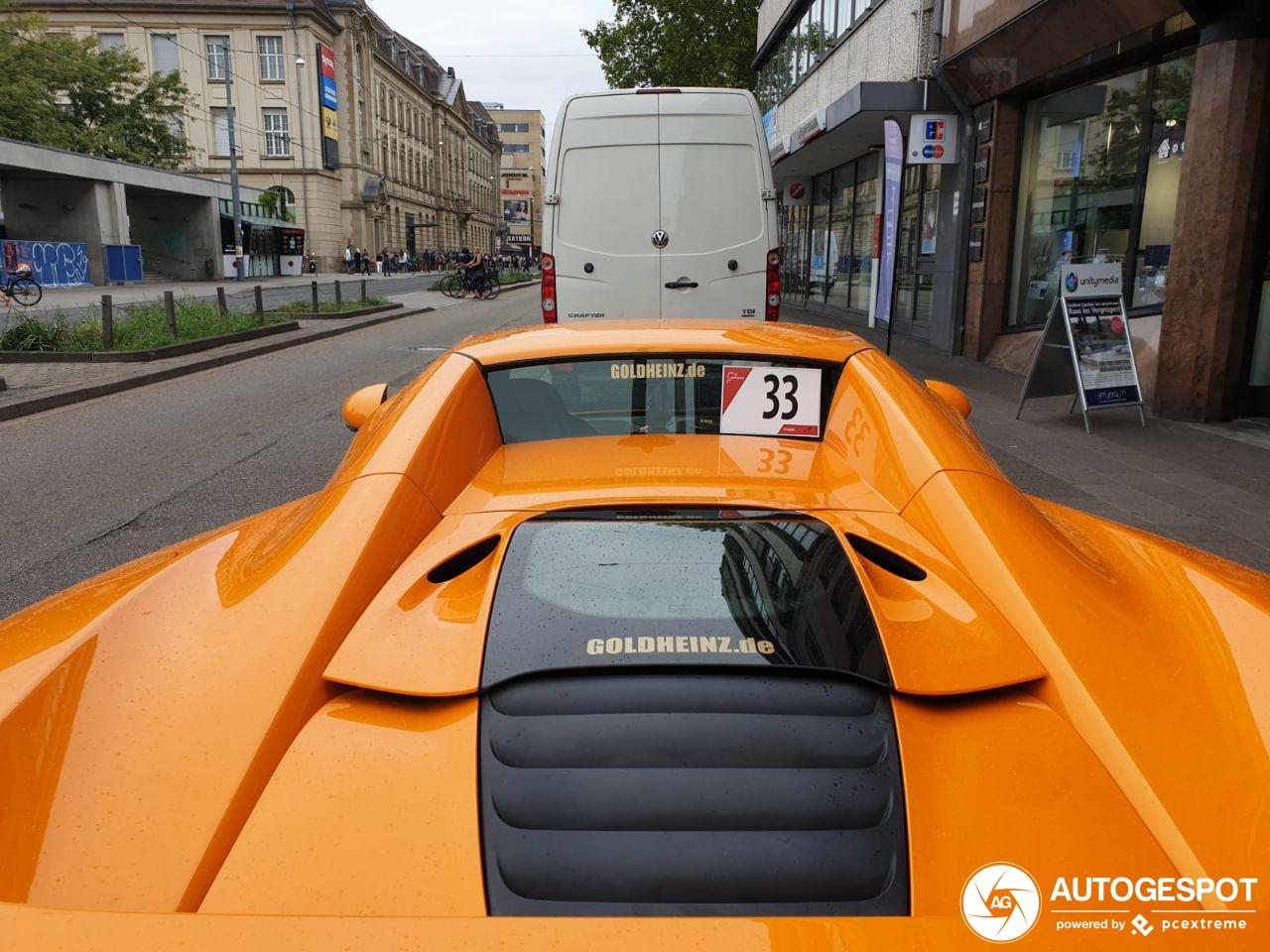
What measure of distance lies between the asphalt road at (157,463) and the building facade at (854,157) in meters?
8.48

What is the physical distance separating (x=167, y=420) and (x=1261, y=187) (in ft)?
33.9

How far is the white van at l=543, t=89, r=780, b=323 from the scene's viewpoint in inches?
303

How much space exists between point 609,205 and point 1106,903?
735 cm

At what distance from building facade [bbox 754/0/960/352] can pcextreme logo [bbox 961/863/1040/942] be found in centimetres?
1302

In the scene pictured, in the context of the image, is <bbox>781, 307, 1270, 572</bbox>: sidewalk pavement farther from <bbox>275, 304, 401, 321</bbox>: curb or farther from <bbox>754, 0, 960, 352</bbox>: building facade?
<bbox>275, 304, 401, 321</bbox>: curb

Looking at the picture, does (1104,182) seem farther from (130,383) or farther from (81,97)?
(81,97)

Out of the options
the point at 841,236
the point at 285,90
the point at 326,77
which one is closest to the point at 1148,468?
the point at 841,236

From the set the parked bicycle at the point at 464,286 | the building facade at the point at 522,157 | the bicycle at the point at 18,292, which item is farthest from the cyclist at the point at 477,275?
the building facade at the point at 522,157

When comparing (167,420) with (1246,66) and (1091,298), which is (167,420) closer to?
(1091,298)

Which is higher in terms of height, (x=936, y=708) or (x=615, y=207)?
(x=615, y=207)

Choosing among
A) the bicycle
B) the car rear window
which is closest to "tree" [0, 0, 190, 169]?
the bicycle

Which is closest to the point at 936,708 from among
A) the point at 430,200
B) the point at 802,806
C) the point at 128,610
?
the point at 802,806

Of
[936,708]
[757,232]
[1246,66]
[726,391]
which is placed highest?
[1246,66]

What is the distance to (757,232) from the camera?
7.86m
